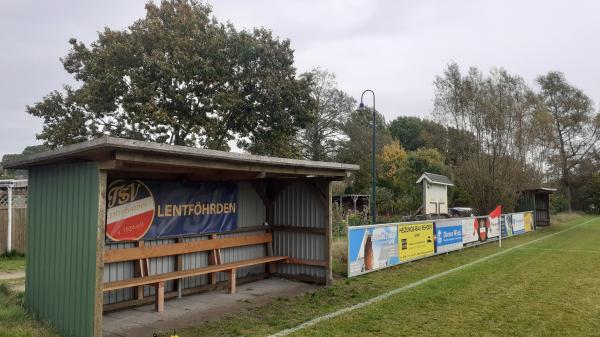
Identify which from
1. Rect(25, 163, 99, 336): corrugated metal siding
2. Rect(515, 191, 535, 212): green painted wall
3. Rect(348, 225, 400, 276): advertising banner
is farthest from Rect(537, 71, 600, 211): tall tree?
Rect(25, 163, 99, 336): corrugated metal siding

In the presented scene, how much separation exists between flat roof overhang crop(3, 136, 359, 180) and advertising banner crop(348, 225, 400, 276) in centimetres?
210

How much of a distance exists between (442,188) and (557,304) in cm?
1983

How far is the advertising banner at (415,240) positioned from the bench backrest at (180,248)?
13.5 feet

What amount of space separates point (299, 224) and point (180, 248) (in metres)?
3.08

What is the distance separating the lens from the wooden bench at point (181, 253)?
7.66 m

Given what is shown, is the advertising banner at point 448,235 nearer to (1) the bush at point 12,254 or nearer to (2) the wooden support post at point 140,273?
(2) the wooden support post at point 140,273

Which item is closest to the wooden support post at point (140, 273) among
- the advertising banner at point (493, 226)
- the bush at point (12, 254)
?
the bush at point (12, 254)

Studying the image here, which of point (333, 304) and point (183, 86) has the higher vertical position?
point (183, 86)

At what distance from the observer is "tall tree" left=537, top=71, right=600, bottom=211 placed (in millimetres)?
54875

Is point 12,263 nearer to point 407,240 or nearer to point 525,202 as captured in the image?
point 407,240

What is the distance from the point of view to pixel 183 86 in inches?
849

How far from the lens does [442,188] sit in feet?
90.7

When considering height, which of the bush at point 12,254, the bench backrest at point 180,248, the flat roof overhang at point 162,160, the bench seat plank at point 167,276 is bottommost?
the bush at point 12,254

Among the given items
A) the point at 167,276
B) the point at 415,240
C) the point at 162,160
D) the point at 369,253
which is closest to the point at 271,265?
the point at 369,253
